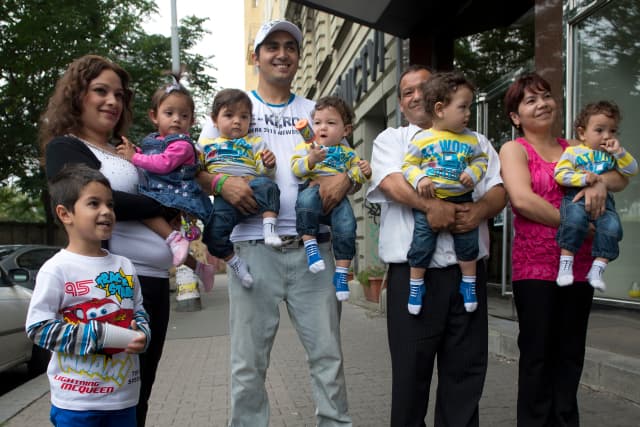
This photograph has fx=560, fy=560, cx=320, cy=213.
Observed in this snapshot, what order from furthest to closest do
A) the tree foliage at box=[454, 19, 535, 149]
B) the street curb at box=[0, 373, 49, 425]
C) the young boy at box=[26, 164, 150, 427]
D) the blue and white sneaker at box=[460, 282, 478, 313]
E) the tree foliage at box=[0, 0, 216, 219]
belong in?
1. the tree foliage at box=[0, 0, 216, 219]
2. the tree foliage at box=[454, 19, 535, 149]
3. the street curb at box=[0, 373, 49, 425]
4. the blue and white sneaker at box=[460, 282, 478, 313]
5. the young boy at box=[26, 164, 150, 427]

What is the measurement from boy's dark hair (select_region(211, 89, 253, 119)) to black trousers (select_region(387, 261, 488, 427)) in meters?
1.20

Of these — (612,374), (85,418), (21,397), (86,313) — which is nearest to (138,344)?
(86,313)

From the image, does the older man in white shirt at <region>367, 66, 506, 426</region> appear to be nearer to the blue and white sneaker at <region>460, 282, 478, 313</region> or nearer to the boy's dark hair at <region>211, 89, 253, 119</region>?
the blue and white sneaker at <region>460, 282, 478, 313</region>

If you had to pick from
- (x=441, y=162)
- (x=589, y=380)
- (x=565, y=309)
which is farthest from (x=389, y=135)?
(x=589, y=380)

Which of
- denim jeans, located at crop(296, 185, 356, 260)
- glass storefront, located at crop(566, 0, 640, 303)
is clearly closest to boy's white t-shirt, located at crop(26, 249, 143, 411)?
denim jeans, located at crop(296, 185, 356, 260)

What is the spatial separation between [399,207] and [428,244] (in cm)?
29

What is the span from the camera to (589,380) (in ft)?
15.2

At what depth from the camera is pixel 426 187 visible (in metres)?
2.59

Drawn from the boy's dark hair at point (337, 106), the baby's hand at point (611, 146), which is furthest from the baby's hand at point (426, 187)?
the baby's hand at point (611, 146)

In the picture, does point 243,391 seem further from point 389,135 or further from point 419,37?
point 419,37

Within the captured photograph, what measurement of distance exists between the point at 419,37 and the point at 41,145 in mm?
6936

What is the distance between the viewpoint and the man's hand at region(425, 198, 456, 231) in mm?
2590

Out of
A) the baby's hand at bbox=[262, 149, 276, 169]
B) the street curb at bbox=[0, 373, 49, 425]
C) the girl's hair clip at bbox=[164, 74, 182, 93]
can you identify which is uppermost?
the girl's hair clip at bbox=[164, 74, 182, 93]

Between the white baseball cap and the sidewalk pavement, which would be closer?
the white baseball cap
